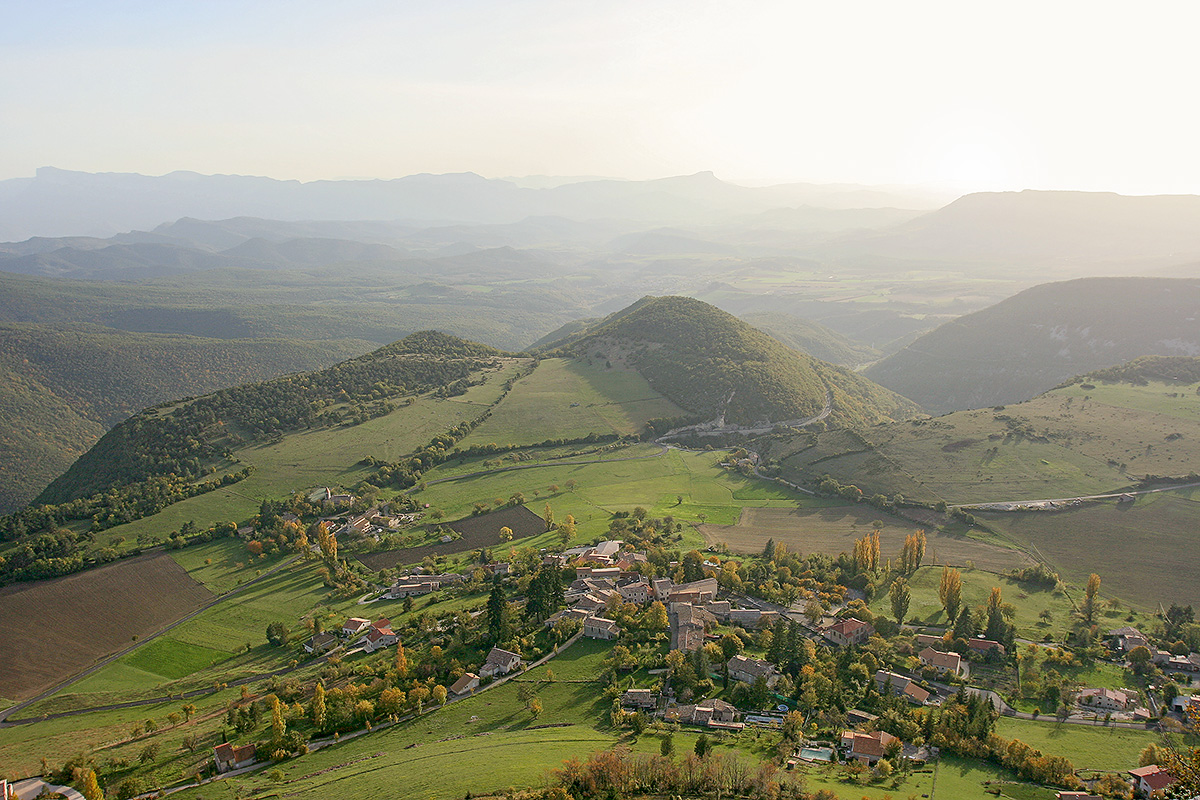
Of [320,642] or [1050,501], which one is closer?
[320,642]

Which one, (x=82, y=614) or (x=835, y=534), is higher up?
(x=835, y=534)

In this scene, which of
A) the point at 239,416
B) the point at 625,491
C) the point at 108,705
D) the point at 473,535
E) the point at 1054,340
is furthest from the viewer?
the point at 1054,340

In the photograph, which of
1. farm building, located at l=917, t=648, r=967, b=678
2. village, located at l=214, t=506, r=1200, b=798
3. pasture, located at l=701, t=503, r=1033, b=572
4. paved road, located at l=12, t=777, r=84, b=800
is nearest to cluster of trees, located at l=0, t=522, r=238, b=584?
village, located at l=214, t=506, r=1200, b=798

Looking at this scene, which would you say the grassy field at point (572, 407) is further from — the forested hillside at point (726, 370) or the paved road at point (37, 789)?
the paved road at point (37, 789)

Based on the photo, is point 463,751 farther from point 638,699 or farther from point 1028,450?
point 1028,450

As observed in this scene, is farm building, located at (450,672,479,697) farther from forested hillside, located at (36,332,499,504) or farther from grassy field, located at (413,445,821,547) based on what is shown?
forested hillside, located at (36,332,499,504)

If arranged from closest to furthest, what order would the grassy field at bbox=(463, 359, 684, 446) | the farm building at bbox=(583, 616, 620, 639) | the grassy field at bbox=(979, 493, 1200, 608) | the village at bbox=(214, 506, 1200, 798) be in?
1. the village at bbox=(214, 506, 1200, 798)
2. the farm building at bbox=(583, 616, 620, 639)
3. the grassy field at bbox=(979, 493, 1200, 608)
4. the grassy field at bbox=(463, 359, 684, 446)

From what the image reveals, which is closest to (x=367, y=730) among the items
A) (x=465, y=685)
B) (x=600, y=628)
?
(x=465, y=685)

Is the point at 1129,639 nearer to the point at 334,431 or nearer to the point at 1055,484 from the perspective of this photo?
the point at 1055,484
